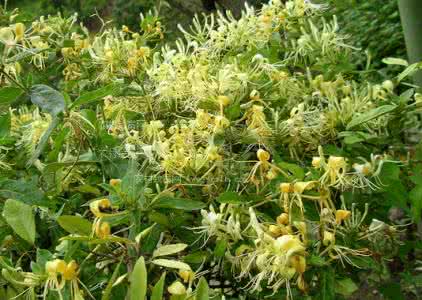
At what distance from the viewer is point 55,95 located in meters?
0.89

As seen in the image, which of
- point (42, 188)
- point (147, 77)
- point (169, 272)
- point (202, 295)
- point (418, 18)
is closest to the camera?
point (202, 295)

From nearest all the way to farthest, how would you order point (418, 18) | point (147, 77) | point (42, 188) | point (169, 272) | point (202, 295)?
point (202, 295) < point (169, 272) < point (42, 188) < point (147, 77) < point (418, 18)

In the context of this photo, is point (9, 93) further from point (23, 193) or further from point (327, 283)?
point (327, 283)

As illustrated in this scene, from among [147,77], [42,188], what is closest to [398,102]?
[147,77]

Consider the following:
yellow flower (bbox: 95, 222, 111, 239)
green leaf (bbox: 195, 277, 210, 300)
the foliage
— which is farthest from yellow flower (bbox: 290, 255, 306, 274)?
the foliage

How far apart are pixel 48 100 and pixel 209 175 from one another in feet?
0.82

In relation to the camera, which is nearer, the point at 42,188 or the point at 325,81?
the point at 42,188

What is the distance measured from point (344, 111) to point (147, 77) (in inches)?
15.5

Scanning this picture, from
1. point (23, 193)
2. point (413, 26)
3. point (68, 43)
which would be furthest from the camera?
point (413, 26)

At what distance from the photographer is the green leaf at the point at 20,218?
2.53ft

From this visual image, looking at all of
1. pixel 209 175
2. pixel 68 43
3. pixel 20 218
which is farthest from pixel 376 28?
pixel 20 218

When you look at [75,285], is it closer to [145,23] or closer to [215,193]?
[215,193]

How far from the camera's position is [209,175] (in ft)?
3.00

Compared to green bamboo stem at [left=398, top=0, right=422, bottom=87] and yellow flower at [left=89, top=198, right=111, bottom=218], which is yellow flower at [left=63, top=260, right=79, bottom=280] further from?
green bamboo stem at [left=398, top=0, right=422, bottom=87]
